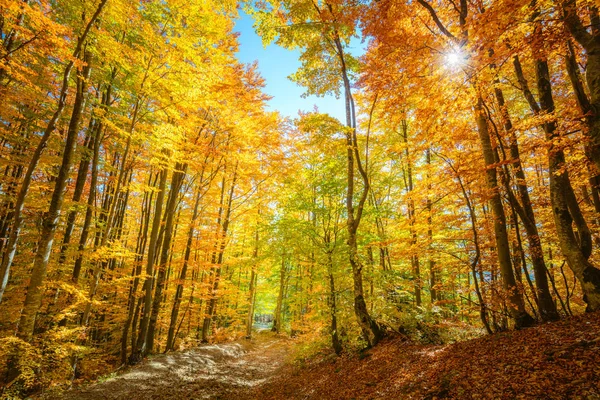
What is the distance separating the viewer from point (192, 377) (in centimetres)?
965

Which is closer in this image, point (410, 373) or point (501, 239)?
point (410, 373)

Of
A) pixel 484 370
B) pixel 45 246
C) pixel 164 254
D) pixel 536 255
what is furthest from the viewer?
pixel 164 254

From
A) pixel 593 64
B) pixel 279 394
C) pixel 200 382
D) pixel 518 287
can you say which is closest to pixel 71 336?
pixel 200 382

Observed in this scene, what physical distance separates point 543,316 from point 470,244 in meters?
5.86

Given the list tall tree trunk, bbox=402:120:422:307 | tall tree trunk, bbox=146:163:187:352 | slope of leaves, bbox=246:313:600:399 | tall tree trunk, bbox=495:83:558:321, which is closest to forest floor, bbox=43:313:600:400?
slope of leaves, bbox=246:313:600:399

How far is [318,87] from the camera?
10469 millimetres

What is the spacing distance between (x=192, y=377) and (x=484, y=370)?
9659mm

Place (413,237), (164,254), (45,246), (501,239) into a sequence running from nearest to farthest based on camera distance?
(501,239) < (45,246) < (413,237) < (164,254)

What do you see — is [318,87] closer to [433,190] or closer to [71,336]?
[433,190]

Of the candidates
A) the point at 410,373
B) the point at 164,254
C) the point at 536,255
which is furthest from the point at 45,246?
the point at 536,255

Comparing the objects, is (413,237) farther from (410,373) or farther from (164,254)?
(164,254)

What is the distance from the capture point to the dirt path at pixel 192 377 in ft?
25.1

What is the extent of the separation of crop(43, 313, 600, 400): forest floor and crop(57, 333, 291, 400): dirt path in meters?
0.03

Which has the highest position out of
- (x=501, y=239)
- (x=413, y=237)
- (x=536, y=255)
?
(x=413, y=237)
